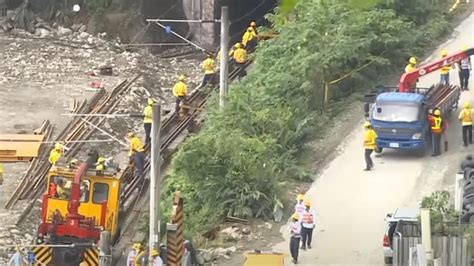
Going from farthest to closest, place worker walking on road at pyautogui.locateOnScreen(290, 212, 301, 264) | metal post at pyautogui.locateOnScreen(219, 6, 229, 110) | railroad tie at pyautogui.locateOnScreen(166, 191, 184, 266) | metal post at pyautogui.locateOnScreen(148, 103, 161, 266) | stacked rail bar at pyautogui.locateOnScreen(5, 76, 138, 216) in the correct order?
1. stacked rail bar at pyautogui.locateOnScreen(5, 76, 138, 216)
2. metal post at pyautogui.locateOnScreen(219, 6, 229, 110)
3. worker walking on road at pyautogui.locateOnScreen(290, 212, 301, 264)
4. railroad tie at pyautogui.locateOnScreen(166, 191, 184, 266)
5. metal post at pyautogui.locateOnScreen(148, 103, 161, 266)

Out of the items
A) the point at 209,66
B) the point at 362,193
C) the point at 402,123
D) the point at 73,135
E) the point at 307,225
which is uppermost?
the point at 209,66

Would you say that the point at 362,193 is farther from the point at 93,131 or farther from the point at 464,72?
the point at 93,131

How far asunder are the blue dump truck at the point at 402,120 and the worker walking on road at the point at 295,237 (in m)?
5.71

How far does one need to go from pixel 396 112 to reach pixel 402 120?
0.95 feet

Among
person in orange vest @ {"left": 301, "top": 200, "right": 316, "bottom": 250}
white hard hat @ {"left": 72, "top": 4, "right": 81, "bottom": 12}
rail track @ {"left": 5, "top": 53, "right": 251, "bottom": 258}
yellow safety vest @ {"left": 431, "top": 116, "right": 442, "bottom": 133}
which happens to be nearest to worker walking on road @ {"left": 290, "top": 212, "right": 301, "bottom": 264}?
person in orange vest @ {"left": 301, "top": 200, "right": 316, "bottom": 250}

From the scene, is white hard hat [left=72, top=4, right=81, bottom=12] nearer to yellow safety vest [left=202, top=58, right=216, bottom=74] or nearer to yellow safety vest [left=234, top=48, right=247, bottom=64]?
yellow safety vest [left=234, top=48, right=247, bottom=64]

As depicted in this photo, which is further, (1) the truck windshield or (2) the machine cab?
(1) the truck windshield

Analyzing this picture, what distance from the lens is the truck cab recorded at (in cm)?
2459

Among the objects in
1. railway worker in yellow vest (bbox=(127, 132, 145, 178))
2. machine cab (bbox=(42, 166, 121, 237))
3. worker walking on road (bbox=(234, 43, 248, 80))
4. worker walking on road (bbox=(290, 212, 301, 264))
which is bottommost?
worker walking on road (bbox=(290, 212, 301, 264))

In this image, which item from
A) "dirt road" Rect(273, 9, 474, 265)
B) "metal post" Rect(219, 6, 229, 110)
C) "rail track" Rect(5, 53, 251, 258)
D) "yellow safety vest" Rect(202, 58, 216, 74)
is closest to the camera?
"dirt road" Rect(273, 9, 474, 265)

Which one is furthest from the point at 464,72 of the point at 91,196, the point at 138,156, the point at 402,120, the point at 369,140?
the point at 91,196

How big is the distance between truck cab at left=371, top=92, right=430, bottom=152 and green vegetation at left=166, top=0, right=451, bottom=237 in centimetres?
211

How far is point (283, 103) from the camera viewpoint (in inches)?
1067

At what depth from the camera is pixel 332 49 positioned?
28.1 metres
